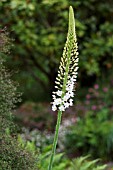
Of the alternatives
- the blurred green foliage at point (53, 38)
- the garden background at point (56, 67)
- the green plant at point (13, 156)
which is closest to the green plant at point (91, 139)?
the garden background at point (56, 67)

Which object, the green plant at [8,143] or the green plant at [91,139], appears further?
the green plant at [91,139]

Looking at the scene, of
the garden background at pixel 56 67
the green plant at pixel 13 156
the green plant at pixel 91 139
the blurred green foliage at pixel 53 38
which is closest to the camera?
the green plant at pixel 13 156

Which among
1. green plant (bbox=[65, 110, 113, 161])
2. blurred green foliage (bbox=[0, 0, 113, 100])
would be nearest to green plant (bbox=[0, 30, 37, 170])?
green plant (bbox=[65, 110, 113, 161])

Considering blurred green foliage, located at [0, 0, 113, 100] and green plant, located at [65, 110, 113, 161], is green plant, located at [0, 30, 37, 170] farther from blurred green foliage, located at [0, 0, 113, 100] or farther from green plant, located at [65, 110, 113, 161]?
blurred green foliage, located at [0, 0, 113, 100]

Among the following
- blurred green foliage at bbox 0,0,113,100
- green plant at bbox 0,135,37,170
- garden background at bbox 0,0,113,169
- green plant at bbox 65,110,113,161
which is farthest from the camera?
blurred green foliage at bbox 0,0,113,100

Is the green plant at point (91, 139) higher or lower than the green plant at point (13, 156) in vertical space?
higher

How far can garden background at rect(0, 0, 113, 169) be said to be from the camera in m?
7.77

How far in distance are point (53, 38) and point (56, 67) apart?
127 cm

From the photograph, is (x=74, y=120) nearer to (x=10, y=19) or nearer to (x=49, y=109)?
(x=49, y=109)

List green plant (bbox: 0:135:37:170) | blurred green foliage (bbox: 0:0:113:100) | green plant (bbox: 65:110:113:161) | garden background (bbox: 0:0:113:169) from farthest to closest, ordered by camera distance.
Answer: blurred green foliage (bbox: 0:0:113:100) < garden background (bbox: 0:0:113:169) < green plant (bbox: 65:110:113:161) < green plant (bbox: 0:135:37:170)

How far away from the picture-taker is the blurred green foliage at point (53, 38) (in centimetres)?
879

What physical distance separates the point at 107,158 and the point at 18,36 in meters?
3.01

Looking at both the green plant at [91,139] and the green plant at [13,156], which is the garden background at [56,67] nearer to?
the green plant at [91,139]

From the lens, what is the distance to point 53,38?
8.99m
